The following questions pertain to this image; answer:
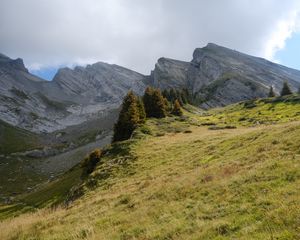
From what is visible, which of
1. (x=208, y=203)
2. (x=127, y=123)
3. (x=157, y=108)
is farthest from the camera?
(x=157, y=108)

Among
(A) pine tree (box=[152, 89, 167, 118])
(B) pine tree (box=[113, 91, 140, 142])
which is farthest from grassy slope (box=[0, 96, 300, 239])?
(A) pine tree (box=[152, 89, 167, 118])

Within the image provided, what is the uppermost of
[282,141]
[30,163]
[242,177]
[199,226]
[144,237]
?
[282,141]

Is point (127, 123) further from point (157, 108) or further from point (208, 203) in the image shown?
point (208, 203)

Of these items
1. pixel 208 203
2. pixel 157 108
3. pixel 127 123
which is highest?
pixel 157 108

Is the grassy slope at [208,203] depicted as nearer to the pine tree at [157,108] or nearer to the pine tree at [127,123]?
the pine tree at [127,123]

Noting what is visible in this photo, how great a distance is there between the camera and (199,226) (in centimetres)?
1303

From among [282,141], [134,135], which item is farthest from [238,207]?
[134,135]

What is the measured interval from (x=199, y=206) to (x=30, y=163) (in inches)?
5818

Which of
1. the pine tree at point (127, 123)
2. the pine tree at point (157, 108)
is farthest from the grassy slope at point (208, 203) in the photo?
the pine tree at point (157, 108)

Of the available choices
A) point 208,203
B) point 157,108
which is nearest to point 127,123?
point 157,108

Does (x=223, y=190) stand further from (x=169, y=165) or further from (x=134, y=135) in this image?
(x=134, y=135)

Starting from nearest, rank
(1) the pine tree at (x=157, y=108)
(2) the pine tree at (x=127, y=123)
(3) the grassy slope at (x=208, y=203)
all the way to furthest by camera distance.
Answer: (3) the grassy slope at (x=208, y=203) < (2) the pine tree at (x=127, y=123) < (1) the pine tree at (x=157, y=108)

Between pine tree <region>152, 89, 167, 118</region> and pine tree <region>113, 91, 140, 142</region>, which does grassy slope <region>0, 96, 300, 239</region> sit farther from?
pine tree <region>152, 89, 167, 118</region>

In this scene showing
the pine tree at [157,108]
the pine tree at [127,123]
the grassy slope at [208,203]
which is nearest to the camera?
the grassy slope at [208,203]
